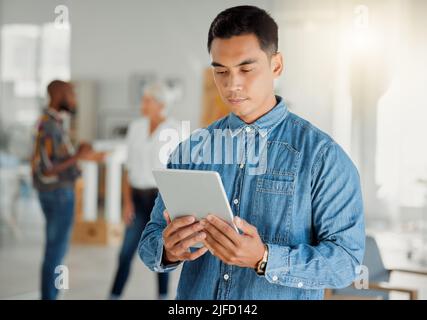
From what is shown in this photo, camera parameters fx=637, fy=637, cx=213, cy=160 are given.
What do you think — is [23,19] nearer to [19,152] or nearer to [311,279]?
[19,152]

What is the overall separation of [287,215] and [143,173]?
2.29 metres

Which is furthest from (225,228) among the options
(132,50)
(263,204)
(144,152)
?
(132,50)

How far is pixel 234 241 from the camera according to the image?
1.08m

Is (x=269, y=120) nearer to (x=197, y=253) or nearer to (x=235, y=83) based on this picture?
(x=235, y=83)

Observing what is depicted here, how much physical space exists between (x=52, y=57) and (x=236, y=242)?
18.1 feet

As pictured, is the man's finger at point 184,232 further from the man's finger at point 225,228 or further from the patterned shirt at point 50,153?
the patterned shirt at point 50,153

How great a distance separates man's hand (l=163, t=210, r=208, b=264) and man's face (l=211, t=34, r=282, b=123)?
0.84ft

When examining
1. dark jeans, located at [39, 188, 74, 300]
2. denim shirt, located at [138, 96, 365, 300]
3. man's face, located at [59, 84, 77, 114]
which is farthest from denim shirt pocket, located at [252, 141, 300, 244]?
man's face, located at [59, 84, 77, 114]

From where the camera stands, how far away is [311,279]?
46.1 inches

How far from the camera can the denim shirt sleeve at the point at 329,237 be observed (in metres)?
1.14

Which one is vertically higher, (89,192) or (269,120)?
(269,120)

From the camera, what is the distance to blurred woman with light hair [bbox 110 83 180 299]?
3352 mm

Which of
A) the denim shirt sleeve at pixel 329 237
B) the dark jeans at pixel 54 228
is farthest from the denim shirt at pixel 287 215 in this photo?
the dark jeans at pixel 54 228
